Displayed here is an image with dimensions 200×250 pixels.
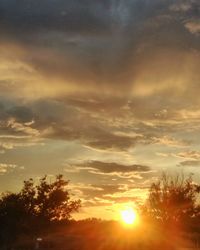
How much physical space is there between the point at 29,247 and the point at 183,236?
20.7 metres

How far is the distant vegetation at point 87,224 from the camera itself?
6438 centimetres

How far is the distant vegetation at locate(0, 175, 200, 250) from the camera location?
6438 cm

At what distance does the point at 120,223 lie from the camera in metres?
79.0

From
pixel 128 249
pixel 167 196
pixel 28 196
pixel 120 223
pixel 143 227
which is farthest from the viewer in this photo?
pixel 167 196

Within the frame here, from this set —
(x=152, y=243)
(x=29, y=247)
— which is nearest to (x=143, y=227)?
(x=152, y=243)

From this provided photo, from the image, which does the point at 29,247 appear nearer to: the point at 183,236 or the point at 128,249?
the point at 128,249

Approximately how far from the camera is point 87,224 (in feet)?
259

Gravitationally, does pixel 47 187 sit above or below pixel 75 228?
above

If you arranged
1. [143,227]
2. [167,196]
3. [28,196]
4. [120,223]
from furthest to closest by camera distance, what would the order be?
[167,196] < [28,196] < [120,223] < [143,227]

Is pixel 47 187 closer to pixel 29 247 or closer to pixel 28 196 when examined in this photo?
pixel 28 196

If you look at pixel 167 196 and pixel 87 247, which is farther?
pixel 167 196

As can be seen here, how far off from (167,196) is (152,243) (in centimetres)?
3122

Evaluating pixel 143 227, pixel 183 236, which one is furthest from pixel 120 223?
pixel 183 236

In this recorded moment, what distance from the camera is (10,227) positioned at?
7488 cm
